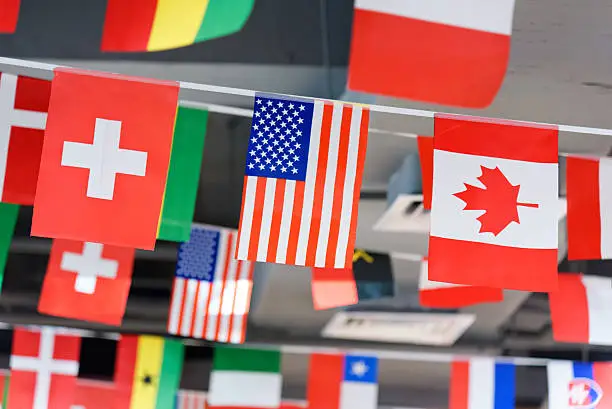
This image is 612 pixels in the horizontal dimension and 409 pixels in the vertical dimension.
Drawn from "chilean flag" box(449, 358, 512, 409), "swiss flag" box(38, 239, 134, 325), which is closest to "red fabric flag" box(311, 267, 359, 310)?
"chilean flag" box(449, 358, 512, 409)

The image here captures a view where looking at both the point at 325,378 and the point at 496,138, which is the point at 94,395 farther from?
the point at 496,138

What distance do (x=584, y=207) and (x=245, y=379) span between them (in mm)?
2897

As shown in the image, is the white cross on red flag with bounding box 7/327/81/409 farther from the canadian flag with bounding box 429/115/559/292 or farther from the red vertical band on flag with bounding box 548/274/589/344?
the canadian flag with bounding box 429/115/559/292

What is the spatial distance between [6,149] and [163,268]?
162 inches

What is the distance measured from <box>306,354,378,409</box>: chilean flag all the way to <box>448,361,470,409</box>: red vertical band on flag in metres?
0.62

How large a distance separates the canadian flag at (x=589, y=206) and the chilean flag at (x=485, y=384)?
1.89 metres

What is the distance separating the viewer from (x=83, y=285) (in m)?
4.33

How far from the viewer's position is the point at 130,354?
18.1 feet

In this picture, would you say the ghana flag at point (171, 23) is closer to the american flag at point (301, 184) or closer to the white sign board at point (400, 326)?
the american flag at point (301, 184)

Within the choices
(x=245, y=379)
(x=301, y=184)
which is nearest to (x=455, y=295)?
(x=245, y=379)

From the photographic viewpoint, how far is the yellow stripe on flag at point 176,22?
8.75 ft

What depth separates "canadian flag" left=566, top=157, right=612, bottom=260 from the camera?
3.58 m

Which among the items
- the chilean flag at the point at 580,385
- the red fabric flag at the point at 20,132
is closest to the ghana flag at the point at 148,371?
the red fabric flag at the point at 20,132

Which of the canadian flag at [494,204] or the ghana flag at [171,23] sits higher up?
the ghana flag at [171,23]
